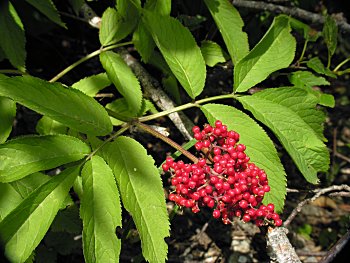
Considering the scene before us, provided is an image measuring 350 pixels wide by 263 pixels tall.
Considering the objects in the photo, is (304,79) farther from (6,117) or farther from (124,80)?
(6,117)

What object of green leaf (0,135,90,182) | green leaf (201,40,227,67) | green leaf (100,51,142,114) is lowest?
green leaf (0,135,90,182)

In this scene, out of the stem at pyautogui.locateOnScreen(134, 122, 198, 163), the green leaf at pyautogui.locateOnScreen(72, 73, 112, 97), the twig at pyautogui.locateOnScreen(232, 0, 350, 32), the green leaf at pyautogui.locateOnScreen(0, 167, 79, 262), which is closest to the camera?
the green leaf at pyautogui.locateOnScreen(0, 167, 79, 262)

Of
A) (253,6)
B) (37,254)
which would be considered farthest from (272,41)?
(37,254)

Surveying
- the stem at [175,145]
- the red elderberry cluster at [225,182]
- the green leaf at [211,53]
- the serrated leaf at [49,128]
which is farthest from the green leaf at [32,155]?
the green leaf at [211,53]

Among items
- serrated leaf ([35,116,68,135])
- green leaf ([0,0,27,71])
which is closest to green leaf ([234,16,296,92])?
serrated leaf ([35,116,68,135])

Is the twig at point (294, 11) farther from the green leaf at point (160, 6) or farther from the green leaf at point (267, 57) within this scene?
the green leaf at point (160, 6)

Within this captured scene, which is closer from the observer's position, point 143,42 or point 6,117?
point 6,117

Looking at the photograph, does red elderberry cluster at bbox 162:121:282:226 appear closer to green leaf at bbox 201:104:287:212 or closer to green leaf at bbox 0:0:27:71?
green leaf at bbox 201:104:287:212

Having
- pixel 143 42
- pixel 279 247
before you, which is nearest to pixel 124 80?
pixel 143 42
